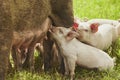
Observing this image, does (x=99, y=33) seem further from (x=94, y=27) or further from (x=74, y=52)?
(x=74, y=52)

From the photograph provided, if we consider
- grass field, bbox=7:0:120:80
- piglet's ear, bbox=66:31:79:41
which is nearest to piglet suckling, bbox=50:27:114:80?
piglet's ear, bbox=66:31:79:41

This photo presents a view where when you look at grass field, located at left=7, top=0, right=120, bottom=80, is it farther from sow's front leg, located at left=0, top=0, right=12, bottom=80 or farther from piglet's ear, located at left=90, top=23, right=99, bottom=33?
sow's front leg, located at left=0, top=0, right=12, bottom=80

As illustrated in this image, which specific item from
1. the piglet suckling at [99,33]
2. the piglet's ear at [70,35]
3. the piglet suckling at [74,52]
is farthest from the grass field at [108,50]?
the piglet's ear at [70,35]

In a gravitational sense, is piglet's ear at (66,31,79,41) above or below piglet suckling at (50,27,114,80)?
above

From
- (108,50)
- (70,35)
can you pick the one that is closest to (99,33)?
(108,50)

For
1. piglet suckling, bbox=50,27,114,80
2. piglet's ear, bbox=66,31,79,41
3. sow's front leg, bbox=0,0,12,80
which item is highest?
sow's front leg, bbox=0,0,12,80

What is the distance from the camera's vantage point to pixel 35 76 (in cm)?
554

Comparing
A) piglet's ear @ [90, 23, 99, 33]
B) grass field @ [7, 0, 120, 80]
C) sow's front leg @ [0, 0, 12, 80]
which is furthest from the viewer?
piglet's ear @ [90, 23, 99, 33]

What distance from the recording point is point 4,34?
4758mm

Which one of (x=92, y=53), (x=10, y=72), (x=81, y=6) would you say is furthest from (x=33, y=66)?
(x=81, y=6)

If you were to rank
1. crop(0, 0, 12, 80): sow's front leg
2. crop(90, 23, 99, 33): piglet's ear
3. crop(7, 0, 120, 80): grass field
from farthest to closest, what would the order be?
crop(90, 23, 99, 33): piglet's ear → crop(7, 0, 120, 80): grass field → crop(0, 0, 12, 80): sow's front leg

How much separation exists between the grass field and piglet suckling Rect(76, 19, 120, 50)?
24cm

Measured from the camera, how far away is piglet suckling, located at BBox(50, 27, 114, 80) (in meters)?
5.64

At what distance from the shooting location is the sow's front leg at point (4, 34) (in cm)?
472
